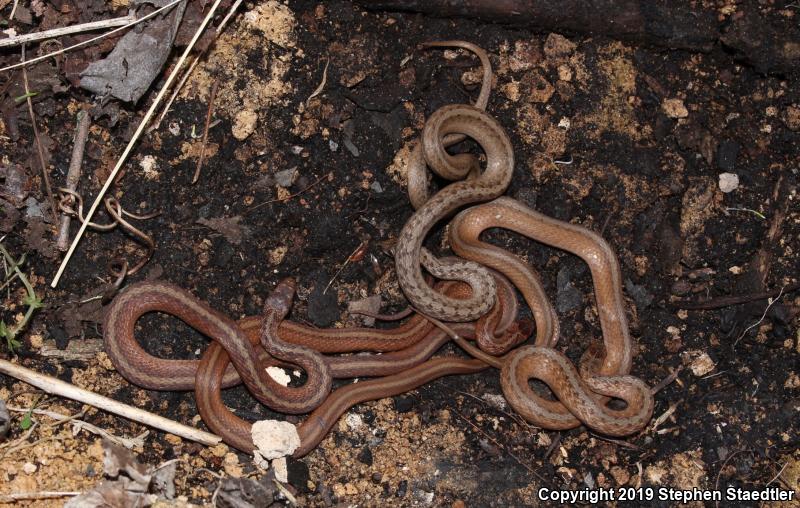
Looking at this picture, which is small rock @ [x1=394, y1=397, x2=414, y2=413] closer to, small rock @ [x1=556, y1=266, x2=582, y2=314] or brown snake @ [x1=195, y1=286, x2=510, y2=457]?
brown snake @ [x1=195, y1=286, x2=510, y2=457]

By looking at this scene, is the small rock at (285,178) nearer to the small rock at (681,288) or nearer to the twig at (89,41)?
the twig at (89,41)

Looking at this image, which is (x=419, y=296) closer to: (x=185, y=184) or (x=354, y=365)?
(x=354, y=365)

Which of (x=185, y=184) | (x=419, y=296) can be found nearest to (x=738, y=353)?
(x=419, y=296)

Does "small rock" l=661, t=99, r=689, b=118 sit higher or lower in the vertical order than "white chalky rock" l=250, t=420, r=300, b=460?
higher

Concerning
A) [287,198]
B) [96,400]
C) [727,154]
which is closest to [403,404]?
[287,198]

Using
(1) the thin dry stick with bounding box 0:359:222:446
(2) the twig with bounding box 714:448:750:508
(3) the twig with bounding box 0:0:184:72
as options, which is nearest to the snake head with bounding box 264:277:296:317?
(1) the thin dry stick with bounding box 0:359:222:446

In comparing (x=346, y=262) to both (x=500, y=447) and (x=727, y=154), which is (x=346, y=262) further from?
(x=727, y=154)

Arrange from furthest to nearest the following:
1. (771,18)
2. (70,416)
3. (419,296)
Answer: (771,18), (419,296), (70,416)
